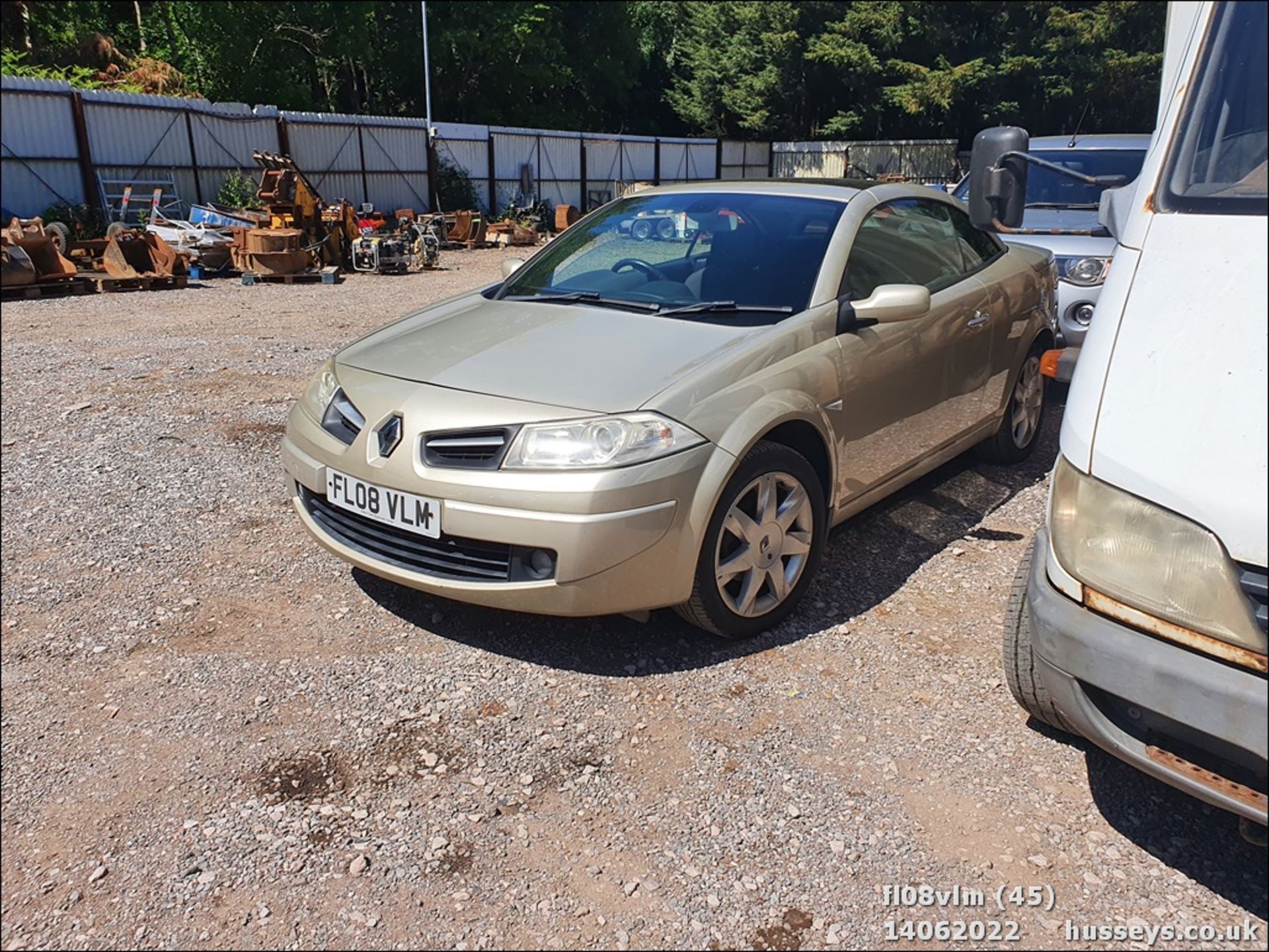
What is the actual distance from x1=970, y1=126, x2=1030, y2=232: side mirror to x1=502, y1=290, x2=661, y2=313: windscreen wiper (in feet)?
4.17

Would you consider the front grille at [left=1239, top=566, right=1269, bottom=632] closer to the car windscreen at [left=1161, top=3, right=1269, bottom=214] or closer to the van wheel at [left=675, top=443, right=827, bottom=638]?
the car windscreen at [left=1161, top=3, right=1269, bottom=214]

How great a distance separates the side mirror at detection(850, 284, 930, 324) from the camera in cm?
354

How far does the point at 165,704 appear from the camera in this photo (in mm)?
2809

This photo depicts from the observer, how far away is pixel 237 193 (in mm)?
18516

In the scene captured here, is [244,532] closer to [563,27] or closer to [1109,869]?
[1109,869]

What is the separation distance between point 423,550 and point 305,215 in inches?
542

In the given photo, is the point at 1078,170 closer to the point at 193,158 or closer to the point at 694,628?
the point at 694,628

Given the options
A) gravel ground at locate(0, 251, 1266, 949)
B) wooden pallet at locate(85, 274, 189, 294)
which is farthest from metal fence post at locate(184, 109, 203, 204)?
gravel ground at locate(0, 251, 1266, 949)

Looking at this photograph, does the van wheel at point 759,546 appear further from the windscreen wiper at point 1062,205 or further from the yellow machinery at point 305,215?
the yellow machinery at point 305,215

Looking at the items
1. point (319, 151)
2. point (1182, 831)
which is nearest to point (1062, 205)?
point (1182, 831)

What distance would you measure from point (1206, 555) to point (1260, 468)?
0.68 feet

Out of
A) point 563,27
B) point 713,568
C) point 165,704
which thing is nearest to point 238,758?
point 165,704

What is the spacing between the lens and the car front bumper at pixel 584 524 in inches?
112

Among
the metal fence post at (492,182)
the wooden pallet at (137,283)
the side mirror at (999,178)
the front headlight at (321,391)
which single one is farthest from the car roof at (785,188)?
the metal fence post at (492,182)
